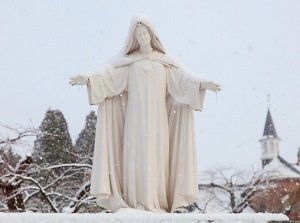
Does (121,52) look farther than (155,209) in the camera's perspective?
Yes

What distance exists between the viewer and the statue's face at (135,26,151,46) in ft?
26.0

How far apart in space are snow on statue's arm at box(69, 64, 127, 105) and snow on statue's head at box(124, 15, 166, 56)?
0.34 m

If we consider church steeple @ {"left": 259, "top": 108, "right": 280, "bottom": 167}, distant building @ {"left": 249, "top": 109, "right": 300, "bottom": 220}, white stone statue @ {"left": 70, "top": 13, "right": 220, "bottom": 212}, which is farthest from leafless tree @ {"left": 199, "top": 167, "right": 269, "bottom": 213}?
church steeple @ {"left": 259, "top": 108, "right": 280, "bottom": 167}

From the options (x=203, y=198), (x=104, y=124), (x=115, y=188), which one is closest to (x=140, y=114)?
(x=104, y=124)

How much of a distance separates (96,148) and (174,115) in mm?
1179

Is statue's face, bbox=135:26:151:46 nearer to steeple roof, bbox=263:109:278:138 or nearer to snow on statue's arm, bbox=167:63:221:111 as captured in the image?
snow on statue's arm, bbox=167:63:221:111

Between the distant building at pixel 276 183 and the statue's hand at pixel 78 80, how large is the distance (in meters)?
19.8

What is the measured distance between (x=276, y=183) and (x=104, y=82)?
4406cm

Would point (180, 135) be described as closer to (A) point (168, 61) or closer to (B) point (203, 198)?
(A) point (168, 61)

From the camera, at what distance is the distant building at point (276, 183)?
1361 inches

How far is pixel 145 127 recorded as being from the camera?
7.60 m

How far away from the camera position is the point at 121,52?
321 inches

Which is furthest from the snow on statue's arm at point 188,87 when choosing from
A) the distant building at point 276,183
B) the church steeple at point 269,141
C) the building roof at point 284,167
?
the church steeple at point 269,141

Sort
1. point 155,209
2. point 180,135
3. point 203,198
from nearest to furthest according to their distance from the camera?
point 155,209
point 180,135
point 203,198
